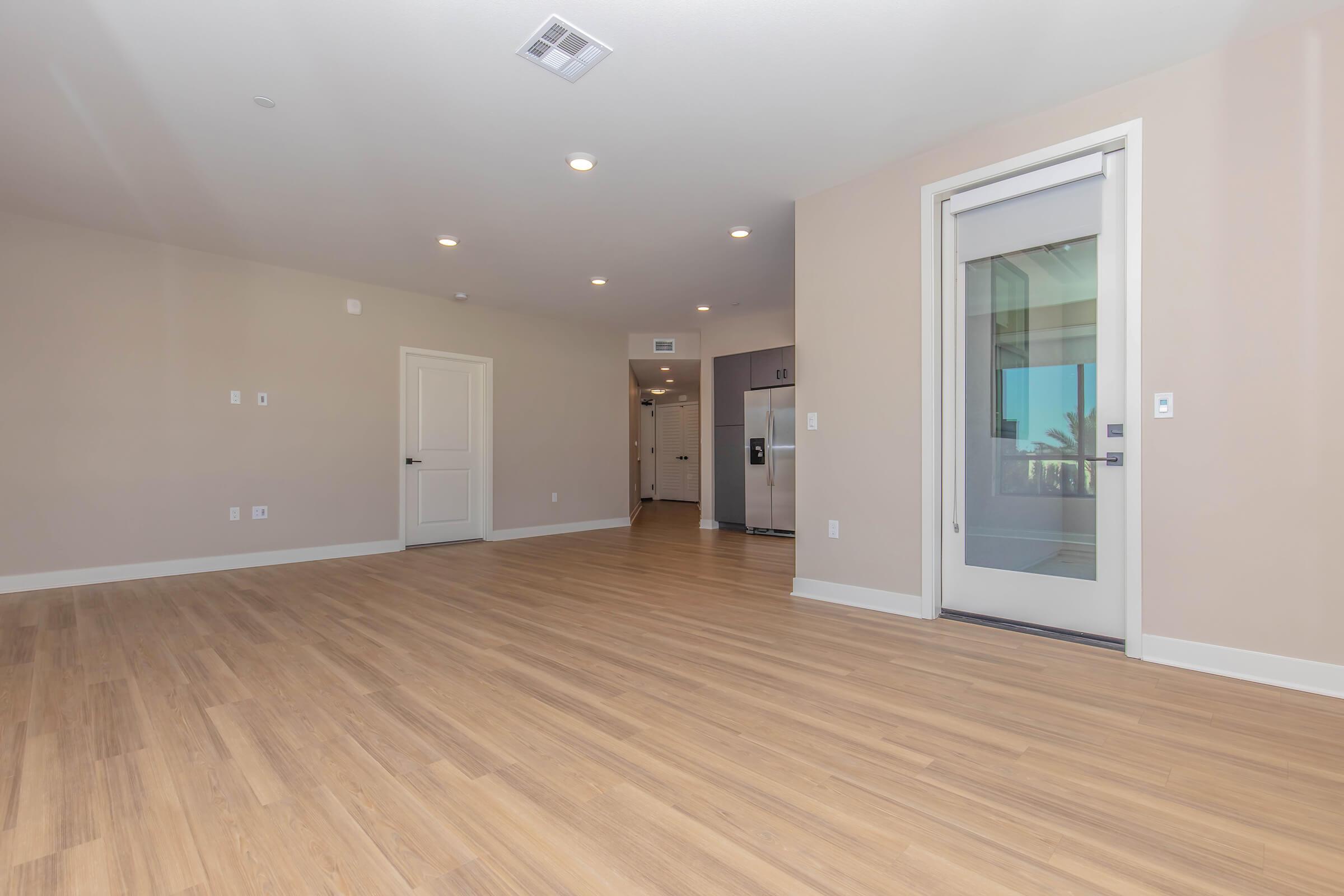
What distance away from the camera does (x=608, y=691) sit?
94.3 inches

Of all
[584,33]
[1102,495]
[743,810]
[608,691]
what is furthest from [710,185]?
[743,810]

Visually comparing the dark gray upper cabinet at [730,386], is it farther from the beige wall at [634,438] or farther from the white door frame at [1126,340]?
the white door frame at [1126,340]

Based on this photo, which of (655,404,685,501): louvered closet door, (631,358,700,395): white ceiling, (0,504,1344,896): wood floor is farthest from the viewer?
(655,404,685,501): louvered closet door

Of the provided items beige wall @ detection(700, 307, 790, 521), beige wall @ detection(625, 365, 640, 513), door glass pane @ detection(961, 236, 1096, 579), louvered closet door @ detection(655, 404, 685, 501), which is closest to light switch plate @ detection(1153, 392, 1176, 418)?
door glass pane @ detection(961, 236, 1096, 579)

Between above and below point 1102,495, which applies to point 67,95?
above

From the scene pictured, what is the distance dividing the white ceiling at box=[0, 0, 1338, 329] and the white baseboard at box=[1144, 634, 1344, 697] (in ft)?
8.23

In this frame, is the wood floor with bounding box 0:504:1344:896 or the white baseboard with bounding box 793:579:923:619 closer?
the wood floor with bounding box 0:504:1344:896

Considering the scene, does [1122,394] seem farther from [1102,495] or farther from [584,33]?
[584,33]

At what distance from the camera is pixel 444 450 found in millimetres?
6582

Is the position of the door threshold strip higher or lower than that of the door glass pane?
lower

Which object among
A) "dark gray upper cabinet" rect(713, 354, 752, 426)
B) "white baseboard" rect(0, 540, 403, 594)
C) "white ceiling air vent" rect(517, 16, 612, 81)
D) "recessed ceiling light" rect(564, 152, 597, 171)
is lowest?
"white baseboard" rect(0, 540, 403, 594)

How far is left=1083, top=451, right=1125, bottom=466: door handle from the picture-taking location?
283 centimetres

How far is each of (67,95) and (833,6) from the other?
3.41 metres

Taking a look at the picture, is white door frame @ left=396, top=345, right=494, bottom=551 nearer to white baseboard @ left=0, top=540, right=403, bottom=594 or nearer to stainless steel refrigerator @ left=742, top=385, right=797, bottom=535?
white baseboard @ left=0, top=540, right=403, bottom=594
